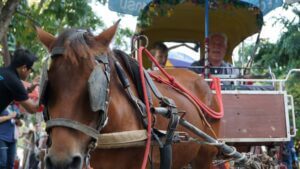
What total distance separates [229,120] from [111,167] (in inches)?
127

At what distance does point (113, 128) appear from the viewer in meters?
3.60

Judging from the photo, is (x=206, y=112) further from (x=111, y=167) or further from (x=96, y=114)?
(x=96, y=114)

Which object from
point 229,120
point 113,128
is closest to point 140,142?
point 113,128

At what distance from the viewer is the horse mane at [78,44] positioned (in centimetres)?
322

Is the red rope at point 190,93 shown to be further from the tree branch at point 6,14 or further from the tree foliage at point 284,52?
the tree foliage at point 284,52

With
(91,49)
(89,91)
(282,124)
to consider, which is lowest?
(282,124)

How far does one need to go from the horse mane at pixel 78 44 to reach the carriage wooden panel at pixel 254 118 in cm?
344

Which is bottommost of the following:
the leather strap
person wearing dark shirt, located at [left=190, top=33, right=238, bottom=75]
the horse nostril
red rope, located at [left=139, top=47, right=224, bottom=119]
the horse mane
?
the horse nostril

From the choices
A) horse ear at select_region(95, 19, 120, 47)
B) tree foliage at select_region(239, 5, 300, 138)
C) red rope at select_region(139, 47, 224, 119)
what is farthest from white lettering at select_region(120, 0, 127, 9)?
tree foliage at select_region(239, 5, 300, 138)

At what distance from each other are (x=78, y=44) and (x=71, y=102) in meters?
0.37

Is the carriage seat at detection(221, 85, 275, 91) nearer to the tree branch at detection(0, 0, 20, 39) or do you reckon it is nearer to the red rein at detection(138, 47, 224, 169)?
the red rein at detection(138, 47, 224, 169)

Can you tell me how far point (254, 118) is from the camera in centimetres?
668

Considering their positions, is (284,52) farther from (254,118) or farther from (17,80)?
(17,80)

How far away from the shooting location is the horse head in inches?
121
